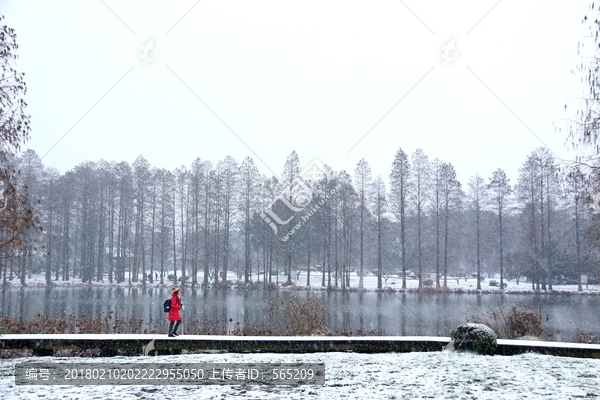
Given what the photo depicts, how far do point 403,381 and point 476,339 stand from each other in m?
2.80

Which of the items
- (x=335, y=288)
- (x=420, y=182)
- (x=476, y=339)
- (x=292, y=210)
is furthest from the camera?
(x=292, y=210)

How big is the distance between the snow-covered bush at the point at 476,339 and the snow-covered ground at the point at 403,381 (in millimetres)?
254

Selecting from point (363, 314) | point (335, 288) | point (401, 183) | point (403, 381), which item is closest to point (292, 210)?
point (335, 288)

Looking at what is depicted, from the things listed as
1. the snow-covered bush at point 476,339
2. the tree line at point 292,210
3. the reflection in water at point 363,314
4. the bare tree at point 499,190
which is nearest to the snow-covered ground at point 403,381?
the snow-covered bush at point 476,339

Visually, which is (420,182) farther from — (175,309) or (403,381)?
(403,381)

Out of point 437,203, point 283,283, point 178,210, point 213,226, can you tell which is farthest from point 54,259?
point 437,203

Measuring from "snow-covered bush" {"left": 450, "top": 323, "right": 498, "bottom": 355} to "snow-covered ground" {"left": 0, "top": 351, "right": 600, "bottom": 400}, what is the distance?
0.25m

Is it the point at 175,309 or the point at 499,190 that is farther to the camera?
the point at 499,190

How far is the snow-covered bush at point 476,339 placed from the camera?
29.3ft

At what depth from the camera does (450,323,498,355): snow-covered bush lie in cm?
893

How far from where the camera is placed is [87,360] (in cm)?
877

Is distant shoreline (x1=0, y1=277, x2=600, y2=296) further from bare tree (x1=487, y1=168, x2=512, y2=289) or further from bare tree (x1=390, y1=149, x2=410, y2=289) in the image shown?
bare tree (x1=487, y1=168, x2=512, y2=289)

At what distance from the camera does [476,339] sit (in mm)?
9008

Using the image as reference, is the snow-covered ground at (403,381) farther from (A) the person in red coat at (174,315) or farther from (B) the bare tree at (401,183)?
(B) the bare tree at (401,183)
